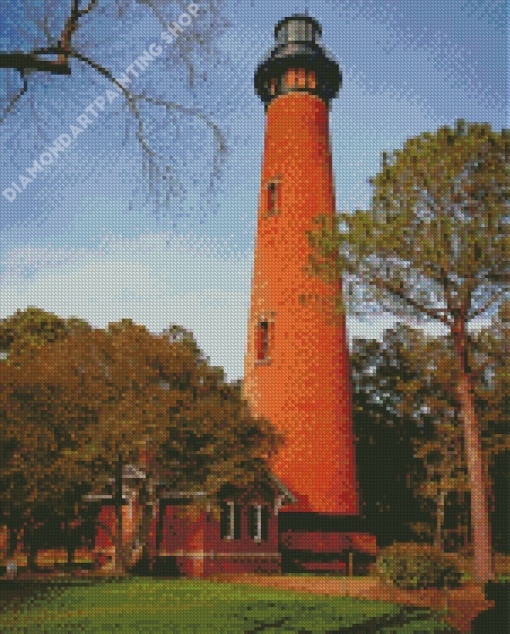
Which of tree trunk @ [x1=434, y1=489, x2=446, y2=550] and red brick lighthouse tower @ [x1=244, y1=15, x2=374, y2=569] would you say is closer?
red brick lighthouse tower @ [x1=244, y1=15, x2=374, y2=569]

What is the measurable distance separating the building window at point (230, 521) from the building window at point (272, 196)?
39.0ft

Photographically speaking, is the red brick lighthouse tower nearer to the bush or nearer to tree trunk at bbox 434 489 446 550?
tree trunk at bbox 434 489 446 550

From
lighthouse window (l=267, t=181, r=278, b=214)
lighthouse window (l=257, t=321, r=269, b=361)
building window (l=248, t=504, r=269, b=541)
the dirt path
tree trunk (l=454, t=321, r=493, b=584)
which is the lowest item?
the dirt path

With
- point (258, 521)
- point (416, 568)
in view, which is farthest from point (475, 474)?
point (258, 521)

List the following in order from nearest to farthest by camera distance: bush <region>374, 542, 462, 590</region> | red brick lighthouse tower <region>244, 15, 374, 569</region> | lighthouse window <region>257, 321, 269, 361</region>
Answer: bush <region>374, 542, 462, 590</region>
red brick lighthouse tower <region>244, 15, 374, 569</region>
lighthouse window <region>257, 321, 269, 361</region>

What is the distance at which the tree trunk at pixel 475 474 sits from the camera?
1513 cm

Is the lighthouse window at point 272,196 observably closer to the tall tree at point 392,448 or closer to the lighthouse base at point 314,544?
the tall tree at point 392,448

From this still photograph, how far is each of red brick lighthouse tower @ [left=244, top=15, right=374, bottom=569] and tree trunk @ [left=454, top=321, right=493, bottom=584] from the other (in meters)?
4.48

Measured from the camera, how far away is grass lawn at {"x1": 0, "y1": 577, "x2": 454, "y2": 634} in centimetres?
1073

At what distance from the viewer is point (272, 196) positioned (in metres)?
27.3

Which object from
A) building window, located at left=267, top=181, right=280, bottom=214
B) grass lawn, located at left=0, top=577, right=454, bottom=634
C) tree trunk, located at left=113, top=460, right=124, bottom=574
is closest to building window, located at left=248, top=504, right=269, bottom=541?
tree trunk, located at left=113, top=460, right=124, bottom=574

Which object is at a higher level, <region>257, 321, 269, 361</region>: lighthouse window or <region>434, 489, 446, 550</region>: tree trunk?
<region>257, 321, 269, 361</region>: lighthouse window

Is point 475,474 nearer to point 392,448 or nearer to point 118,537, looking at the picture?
point 118,537

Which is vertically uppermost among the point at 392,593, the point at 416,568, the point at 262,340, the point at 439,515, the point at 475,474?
the point at 262,340
